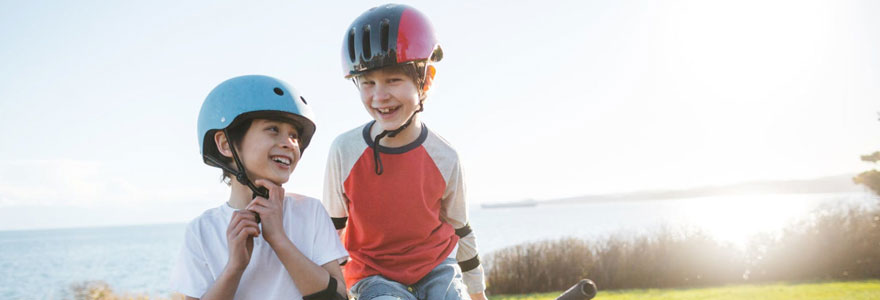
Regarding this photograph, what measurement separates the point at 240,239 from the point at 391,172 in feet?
4.06

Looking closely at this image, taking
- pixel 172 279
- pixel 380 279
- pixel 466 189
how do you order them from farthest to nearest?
pixel 466 189 < pixel 380 279 < pixel 172 279

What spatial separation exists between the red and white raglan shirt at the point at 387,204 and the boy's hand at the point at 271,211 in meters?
0.78

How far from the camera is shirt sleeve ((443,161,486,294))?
4344 mm

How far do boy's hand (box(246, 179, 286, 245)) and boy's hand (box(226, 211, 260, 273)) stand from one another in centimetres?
6

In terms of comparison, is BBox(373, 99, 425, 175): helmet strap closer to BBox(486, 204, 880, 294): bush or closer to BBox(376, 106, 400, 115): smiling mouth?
BBox(376, 106, 400, 115): smiling mouth

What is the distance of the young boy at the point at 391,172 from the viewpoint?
385 cm

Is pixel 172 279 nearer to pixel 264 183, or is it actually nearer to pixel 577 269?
pixel 264 183

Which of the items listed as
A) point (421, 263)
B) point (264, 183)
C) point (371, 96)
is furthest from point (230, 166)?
point (421, 263)

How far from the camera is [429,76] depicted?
13.7 feet

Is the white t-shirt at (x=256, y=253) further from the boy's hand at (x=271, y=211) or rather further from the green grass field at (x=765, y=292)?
the green grass field at (x=765, y=292)

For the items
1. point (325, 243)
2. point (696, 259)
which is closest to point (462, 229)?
point (325, 243)

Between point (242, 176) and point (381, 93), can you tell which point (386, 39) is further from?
point (242, 176)

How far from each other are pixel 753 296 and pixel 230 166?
603 inches

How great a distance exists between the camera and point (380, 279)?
12.6 feet
